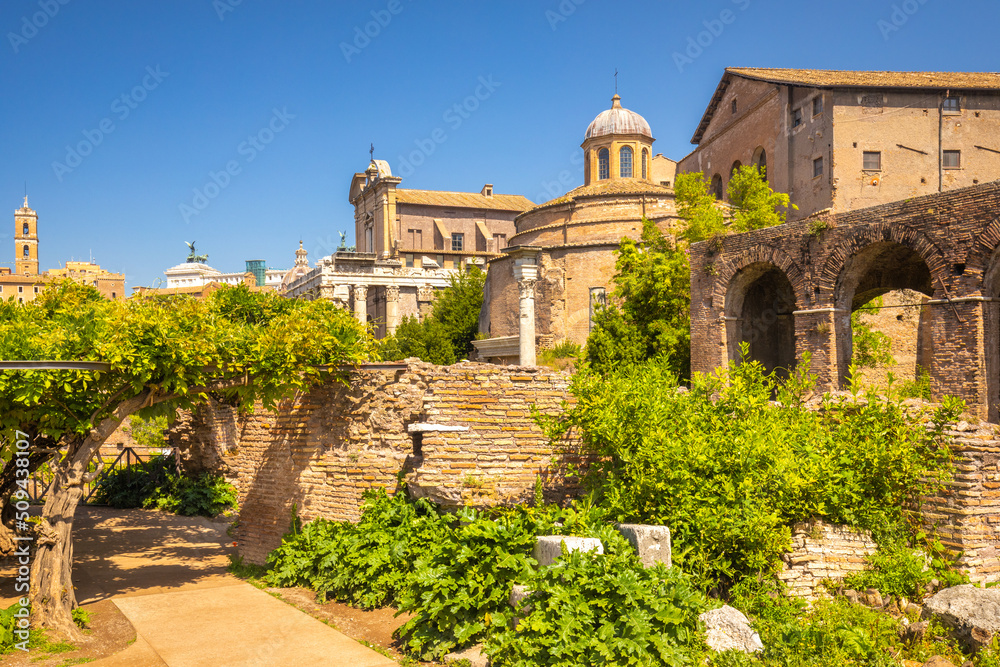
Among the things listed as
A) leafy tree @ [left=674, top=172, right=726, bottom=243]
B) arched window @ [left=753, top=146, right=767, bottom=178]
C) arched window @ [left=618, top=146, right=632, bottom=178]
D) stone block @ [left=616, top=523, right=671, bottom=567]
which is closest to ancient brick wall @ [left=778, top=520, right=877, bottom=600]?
stone block @ [left=616, top=523, right=671, bottom=567]

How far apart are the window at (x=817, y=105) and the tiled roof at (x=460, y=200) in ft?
111

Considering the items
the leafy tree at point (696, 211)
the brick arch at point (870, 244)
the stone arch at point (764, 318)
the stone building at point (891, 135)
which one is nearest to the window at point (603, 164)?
the stone building at point (891, 135)

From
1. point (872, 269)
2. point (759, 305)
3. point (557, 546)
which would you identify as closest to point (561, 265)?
point (759, 305)

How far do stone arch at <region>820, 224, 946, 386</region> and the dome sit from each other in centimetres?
2114

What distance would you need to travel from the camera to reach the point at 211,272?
123 metres

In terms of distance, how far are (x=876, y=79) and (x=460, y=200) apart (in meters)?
35.8

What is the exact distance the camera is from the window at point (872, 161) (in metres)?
25.5

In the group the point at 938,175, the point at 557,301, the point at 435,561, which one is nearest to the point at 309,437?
the point at 435,561

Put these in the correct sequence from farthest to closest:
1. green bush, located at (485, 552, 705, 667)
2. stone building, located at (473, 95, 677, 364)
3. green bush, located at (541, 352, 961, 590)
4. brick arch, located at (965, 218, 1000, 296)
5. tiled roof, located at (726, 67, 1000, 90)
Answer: stone building, located at (473, 95, 677, 364), tiled roof, located at (726, 67, 1000, 90), brick arch, located at (965, 218, 1000, 296), green bush, located at (541, 352, 961, 590), green bush, located at (485, 552, 705, 667)

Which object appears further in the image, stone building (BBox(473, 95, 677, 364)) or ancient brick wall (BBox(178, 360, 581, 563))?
stone building (BBox(473, 95, 677, 364))

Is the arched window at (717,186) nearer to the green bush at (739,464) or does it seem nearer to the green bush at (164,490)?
the green bush at (164,490)

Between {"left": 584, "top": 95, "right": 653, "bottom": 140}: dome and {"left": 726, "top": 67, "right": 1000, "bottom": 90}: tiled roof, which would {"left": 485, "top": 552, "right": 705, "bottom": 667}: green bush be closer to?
{"left": 726, "top": 67, "right": 1000, "bottom": 90}: tiled roof

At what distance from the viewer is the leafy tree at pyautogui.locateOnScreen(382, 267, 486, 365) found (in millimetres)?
36031
